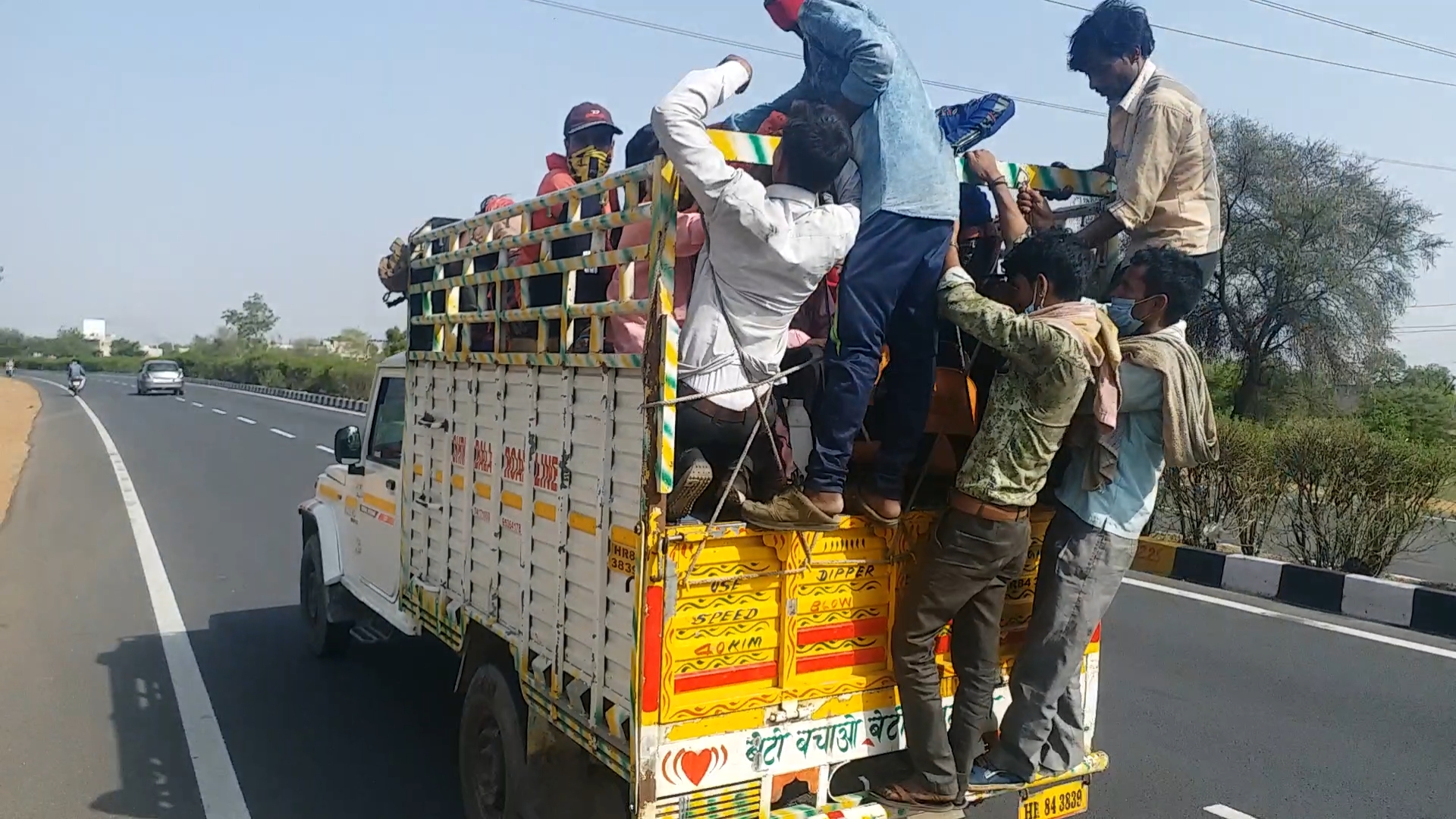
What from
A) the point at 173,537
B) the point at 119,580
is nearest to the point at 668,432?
the point at 119,580

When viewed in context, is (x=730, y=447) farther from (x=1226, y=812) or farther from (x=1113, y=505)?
(x=1226, y=812)

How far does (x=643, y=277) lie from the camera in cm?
304

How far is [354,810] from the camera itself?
417cm

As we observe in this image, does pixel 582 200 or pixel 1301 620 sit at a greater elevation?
pixel 582 200

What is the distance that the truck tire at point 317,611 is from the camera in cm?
599

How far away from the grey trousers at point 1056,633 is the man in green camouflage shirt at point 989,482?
0.21 metres

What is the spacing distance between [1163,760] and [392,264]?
409cm

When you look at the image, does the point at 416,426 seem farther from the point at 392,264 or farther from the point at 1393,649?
the point at 1393,649

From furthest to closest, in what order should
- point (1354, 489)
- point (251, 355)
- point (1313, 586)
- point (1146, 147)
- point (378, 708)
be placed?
point (251, 355)
point (1354, 489)
point (1313, 586)
point (378, 708)
point (1146, 147)

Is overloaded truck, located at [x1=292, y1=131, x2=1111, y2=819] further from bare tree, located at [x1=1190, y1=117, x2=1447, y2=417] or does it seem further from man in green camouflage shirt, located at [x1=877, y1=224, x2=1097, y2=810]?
bare tree, located at [x1=1190, y1=117, x2=1447, y2=417]

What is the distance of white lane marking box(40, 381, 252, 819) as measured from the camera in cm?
427

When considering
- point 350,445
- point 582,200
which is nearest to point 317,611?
point 350,445

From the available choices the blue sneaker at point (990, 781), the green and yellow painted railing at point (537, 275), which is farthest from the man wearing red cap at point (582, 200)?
the blue sneaker at point (990, 781)

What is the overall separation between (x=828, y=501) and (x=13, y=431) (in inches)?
1006
